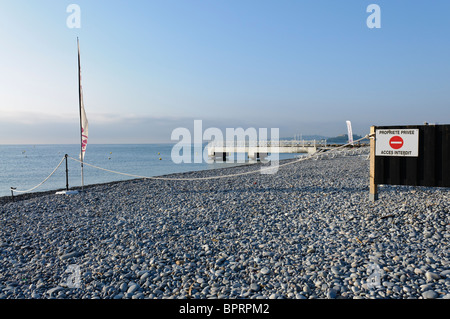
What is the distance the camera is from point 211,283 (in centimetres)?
395

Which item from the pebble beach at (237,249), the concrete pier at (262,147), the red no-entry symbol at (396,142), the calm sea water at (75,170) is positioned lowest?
the calm sea water at (75,170)

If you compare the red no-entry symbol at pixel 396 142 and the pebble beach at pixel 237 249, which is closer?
the pebble beach at pixel 237 249

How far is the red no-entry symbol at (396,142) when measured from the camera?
723 centimetres

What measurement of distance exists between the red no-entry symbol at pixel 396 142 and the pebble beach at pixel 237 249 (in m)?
1.49

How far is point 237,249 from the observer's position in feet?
Answer: 16.8

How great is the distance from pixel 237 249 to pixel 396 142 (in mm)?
5034

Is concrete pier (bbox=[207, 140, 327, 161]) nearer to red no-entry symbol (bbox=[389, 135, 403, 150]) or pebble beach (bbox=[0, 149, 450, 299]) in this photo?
pebble beach (bbox=[0, 149, 450, 299])

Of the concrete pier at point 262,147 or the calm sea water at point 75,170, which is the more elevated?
the concrete pier at point 262,147

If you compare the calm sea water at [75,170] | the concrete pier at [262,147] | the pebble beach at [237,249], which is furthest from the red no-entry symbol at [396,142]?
the concrete pier at [262,147]

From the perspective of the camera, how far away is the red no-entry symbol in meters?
7.23

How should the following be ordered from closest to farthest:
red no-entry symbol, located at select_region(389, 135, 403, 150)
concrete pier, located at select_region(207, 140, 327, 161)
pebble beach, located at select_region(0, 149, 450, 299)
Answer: pebble beach, located at select_region(0, 149, 450, 299), red no-entry symbol, located at select_region(389, 135, 403, 150), concrete pier, located at select_region(207, 140, 327, 161)

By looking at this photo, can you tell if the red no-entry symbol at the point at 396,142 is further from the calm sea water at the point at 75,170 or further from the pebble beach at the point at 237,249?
the calm sea water at the point at 75,170

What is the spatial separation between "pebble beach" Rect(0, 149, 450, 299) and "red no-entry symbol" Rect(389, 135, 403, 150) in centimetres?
149

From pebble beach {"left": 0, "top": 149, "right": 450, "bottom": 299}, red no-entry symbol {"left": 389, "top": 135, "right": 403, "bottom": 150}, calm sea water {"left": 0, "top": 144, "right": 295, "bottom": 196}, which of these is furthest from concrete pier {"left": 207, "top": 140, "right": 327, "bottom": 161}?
red no-entry symbol {"left": 389, "top": 135, "right": 403, "bottom": 150}
